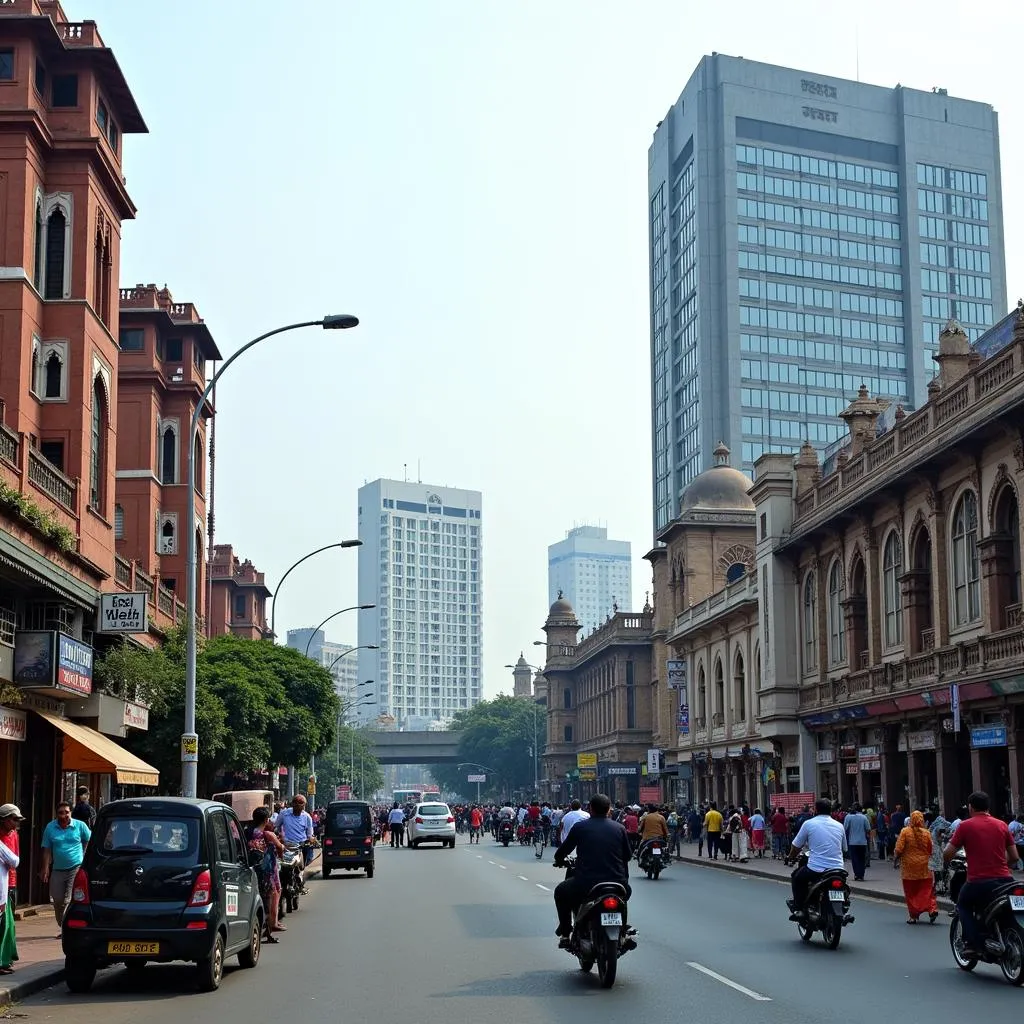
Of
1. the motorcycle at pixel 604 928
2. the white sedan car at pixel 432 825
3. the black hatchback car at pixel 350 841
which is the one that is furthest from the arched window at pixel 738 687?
the motorcycle at pixel 604 928

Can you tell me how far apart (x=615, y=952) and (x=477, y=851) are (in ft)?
141

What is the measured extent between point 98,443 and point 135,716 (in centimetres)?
594

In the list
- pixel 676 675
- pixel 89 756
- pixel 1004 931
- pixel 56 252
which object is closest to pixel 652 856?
pixel 89 756

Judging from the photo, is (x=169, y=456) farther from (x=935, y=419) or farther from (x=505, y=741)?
(x=505, y=741)

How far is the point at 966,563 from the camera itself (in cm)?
3872

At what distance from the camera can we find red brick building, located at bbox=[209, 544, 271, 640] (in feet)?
295

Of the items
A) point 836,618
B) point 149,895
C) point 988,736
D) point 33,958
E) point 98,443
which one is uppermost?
point 98,443

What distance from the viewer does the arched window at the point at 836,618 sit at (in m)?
48.9

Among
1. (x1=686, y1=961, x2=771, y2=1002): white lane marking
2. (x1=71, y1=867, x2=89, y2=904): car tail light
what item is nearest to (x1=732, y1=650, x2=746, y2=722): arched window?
(x1=686, y1=961, x2=771, y2=1002): white lane marking

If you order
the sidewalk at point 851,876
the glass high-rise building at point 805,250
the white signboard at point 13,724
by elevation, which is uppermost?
the glass high-rise building at point 805,250

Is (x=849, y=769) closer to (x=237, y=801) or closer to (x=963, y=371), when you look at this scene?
(x=963, y=371)

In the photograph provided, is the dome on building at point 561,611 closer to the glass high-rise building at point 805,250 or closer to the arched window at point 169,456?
the glass high-rise building at point 805,250

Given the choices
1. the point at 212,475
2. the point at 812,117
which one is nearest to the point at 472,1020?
the point at 212,475

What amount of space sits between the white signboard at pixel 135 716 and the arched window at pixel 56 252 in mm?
8528
